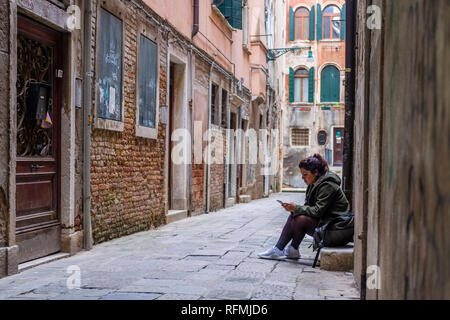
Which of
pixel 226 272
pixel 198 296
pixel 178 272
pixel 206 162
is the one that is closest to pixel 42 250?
pixel 178 272

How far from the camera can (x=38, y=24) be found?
5918 millimetres

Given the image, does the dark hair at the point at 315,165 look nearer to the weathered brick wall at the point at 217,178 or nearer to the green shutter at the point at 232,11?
the weathered brick wall at the point at 217,178

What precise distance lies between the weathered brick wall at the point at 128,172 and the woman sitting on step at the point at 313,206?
2.45 metres

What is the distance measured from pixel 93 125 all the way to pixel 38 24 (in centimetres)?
159

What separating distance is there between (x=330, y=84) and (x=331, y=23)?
3.25 metres

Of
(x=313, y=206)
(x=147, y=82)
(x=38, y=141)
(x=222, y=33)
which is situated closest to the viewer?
(x=313, y=206)

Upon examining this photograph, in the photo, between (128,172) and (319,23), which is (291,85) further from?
(128,172)

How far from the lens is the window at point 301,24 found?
29581 mm

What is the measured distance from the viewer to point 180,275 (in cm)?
524

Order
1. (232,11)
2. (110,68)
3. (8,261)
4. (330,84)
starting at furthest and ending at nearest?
(330,84) < (232,11) < (110,68) < (8,261)

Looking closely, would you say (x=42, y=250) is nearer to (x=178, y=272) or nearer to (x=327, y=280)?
(x=178, y=272)

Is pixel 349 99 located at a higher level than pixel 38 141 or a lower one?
higher

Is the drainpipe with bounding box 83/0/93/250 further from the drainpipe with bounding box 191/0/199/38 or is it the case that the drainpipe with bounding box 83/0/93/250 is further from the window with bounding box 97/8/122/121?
the drainpipe with bounding box 191/0/199/38

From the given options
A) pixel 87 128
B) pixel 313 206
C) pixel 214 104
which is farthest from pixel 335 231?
pixel 214 104
